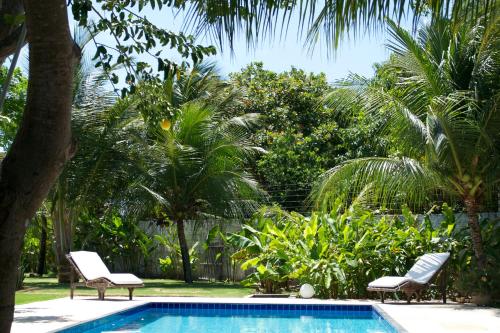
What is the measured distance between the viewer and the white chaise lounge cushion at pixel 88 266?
13383mm

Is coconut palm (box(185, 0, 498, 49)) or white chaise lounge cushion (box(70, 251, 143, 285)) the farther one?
white chaise lounge cushion (box(70, 251, 143, 285))

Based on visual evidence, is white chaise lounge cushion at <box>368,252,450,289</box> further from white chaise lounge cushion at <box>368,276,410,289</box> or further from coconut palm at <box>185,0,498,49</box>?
coconut palm at <box>185,0,498,49</box>

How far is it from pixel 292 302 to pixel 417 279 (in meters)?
2.19

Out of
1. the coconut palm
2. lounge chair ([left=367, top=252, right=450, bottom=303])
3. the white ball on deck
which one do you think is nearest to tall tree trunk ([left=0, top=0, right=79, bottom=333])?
the coconut palm

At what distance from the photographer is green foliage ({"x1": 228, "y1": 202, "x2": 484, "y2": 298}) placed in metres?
14.2

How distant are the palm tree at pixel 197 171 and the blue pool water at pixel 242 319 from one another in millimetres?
5480

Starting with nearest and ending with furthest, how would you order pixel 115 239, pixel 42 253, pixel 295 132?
pixel 115 239
pixel 42 253
pixel 295 132

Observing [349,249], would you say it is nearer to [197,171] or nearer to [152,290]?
[152,290]

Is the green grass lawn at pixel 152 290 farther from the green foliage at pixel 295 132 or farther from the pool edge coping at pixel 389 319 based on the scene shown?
the green foliage at pixel 295 132

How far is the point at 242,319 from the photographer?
40.1 feet

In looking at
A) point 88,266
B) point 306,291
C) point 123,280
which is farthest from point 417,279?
point 88,266

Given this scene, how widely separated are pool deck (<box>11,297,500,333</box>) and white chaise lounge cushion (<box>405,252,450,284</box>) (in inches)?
19.4

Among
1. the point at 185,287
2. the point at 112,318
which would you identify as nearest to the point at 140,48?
the point at 112,318

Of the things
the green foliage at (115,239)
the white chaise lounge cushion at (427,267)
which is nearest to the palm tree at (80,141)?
the green foliage at (115,239)
